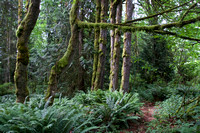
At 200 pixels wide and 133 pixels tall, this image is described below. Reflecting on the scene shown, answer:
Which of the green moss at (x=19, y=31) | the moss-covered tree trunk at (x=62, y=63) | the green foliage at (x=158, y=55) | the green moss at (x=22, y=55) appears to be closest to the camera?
the green moss at (x=19, y=31)

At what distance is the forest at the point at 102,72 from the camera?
314 centimetres

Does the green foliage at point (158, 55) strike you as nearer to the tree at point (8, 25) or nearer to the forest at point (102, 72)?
the forest at point (102, 72)

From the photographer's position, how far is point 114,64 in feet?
24.7

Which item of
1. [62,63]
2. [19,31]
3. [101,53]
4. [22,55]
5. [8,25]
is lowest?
[62,63]

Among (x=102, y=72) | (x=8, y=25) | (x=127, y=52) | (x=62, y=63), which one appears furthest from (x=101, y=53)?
(x=8, y=25)

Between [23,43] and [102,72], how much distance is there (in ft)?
15.7

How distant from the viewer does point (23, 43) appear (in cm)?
379

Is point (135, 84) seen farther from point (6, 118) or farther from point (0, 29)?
point (0, 29)

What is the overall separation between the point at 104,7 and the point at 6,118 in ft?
23.1

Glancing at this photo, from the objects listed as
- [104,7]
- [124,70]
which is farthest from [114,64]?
[104,7]

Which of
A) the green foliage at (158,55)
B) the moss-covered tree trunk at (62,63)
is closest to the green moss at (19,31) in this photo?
the moss-covered tree trunk at (62,63)

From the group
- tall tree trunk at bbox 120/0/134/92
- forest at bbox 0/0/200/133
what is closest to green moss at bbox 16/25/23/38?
forest at bbox 0/0/200/133

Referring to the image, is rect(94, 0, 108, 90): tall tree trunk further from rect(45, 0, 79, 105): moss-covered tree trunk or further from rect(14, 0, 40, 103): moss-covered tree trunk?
rect(14, 0, 40, 103): moss-covered tree trunk

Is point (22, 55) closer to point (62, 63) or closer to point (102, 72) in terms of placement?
point (62, 63)
